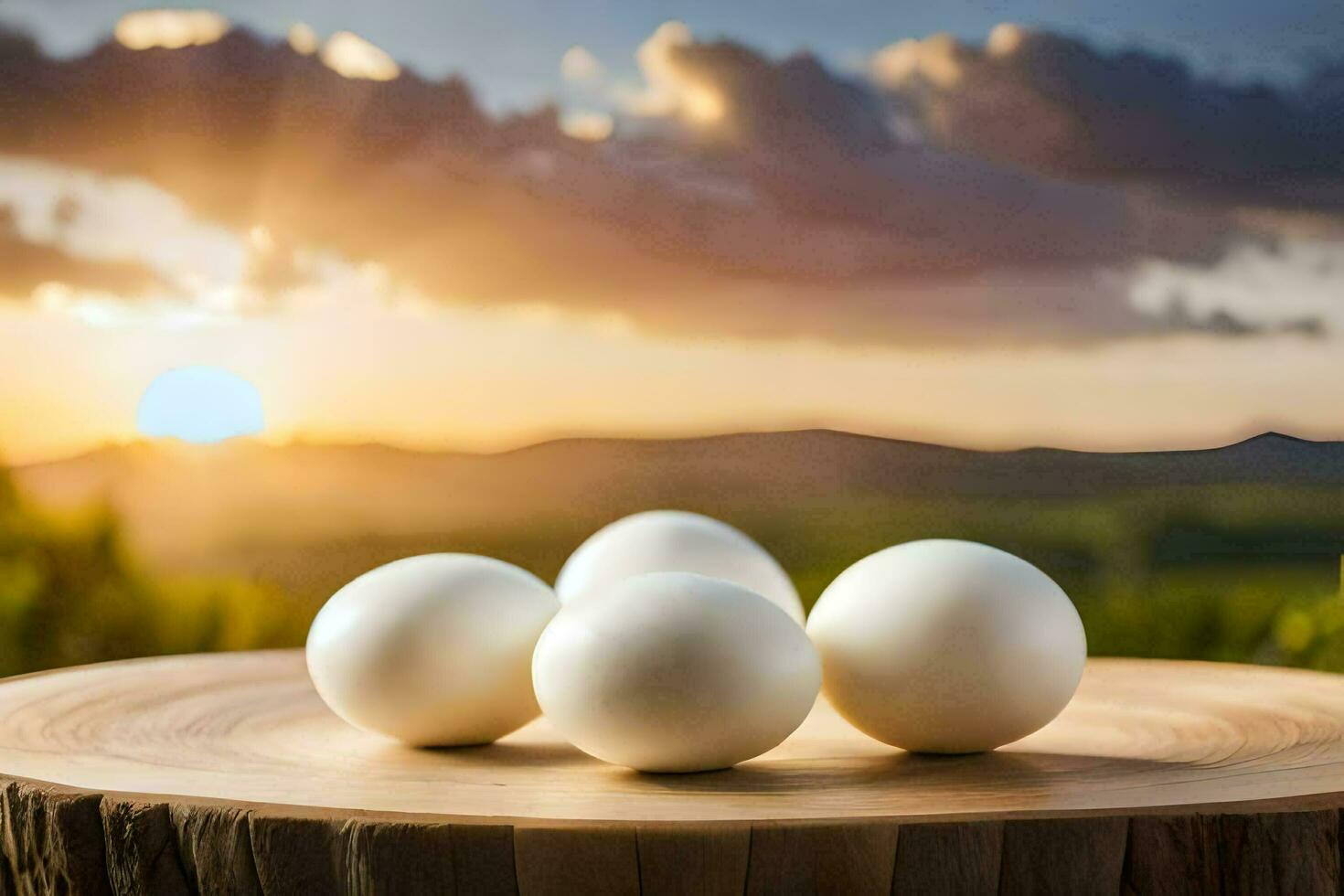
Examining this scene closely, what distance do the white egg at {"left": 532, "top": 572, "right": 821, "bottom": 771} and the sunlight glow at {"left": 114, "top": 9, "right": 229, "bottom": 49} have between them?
2484mm

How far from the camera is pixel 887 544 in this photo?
305 cm

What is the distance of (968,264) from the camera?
3076mm

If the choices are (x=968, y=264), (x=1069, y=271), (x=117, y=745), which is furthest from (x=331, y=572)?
(x=117, y=745)

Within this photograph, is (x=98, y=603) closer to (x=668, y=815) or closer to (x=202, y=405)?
(x=202, y=405)

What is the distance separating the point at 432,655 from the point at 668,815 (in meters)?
0.35

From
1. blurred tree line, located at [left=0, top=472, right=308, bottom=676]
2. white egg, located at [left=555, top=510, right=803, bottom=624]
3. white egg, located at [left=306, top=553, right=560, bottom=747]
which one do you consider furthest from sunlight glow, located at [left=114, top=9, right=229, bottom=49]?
white egg, located at [left=306, top=553, right=560, bottom=747]

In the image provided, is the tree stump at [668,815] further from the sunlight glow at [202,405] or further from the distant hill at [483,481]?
the sunlight glow at [202,405]

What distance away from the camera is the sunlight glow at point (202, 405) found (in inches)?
125

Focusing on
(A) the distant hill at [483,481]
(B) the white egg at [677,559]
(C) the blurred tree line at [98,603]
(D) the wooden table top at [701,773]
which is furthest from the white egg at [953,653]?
(C) the blurred tree line at [98,603]

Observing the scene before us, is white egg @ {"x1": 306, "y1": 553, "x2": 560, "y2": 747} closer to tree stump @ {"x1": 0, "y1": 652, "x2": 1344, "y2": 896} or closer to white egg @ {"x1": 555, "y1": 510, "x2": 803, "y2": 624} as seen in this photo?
tree stump @ {"x1": 0, "y1": 652, "x2": 1344, "y2": 896}

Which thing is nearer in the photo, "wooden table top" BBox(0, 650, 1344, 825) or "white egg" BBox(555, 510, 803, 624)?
"wooden table top" BBox(0, 650, 1344, 825)

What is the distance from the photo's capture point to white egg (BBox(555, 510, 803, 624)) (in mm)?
1371

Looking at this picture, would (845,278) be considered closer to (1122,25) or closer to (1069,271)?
(1069,271)

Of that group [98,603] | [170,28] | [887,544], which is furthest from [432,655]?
[170,28]
